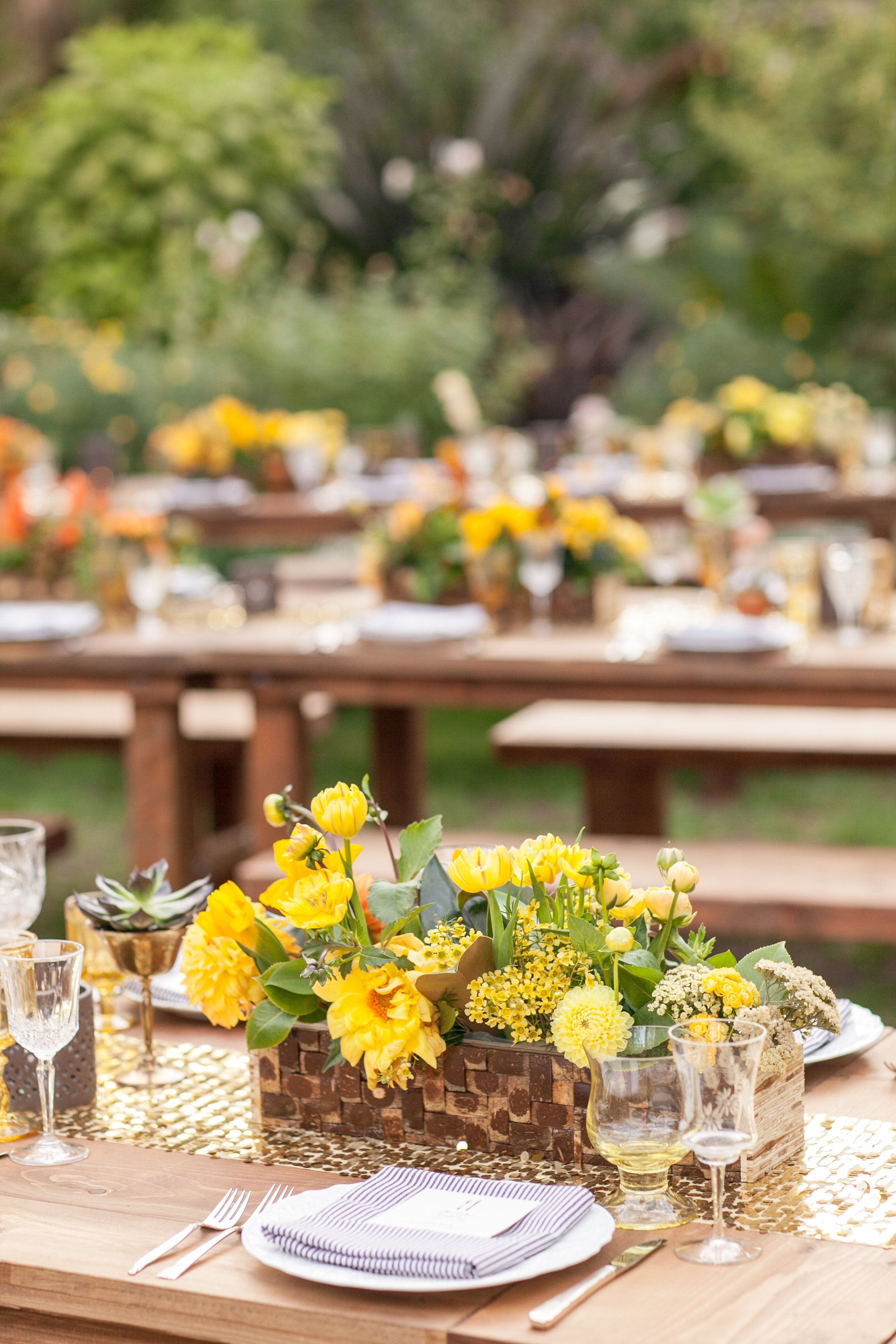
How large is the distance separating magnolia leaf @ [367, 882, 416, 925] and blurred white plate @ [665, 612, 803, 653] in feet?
6.19

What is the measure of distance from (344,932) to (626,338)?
42.7ft

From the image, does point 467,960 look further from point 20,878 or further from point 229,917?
point 20,878

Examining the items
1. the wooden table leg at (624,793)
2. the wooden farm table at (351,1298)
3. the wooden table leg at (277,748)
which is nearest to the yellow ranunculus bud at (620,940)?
the wooden farm table at (351,1298)

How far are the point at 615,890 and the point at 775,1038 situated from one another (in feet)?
0.56

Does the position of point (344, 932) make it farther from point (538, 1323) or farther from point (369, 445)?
point (369, 445)

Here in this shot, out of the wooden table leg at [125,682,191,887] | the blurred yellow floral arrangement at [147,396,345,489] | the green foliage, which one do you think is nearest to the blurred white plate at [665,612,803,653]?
the wooden table leg at [125,682,191,887]

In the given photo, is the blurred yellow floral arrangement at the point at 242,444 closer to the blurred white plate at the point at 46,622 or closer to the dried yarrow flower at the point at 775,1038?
the blurred white plate at the point at 46,622

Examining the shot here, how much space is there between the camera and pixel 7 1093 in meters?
1.65

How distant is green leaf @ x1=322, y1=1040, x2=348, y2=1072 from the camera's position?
1491 mm

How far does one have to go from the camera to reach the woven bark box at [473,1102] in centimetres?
146

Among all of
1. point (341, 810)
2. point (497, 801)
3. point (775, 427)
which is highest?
point (775, 427)

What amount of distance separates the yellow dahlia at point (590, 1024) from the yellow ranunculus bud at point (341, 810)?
22 centimetres

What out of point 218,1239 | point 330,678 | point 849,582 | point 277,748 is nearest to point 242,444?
point 277,748

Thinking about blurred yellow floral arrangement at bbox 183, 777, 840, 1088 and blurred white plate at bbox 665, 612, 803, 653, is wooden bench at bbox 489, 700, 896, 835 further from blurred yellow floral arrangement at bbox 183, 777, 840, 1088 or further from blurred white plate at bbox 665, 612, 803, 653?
blurred yellow floral arrangement at bbox 183, 777, 840, 1088
